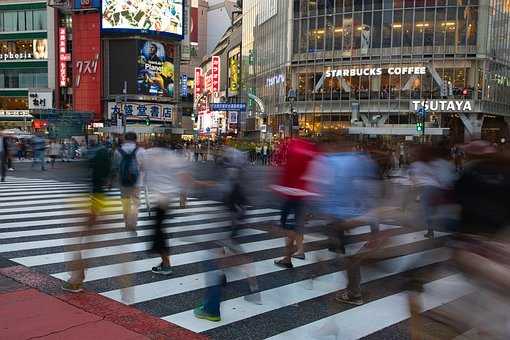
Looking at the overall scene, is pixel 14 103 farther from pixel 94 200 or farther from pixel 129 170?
pixel 94 200

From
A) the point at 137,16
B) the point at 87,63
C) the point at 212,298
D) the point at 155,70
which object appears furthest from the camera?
the point at 155,70

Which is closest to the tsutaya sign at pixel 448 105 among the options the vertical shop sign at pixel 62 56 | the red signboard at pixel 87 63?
the red signboard at pixel 87 63

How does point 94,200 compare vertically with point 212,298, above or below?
above

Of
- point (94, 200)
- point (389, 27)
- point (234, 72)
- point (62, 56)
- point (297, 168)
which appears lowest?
point (94, 200)

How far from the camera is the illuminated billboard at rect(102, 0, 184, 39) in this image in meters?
60.2

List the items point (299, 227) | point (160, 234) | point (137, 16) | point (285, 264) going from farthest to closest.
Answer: point (137, 16) → point (285, 264) → point (299, 227) → point (160, 234)

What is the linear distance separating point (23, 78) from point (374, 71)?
47.1 meters

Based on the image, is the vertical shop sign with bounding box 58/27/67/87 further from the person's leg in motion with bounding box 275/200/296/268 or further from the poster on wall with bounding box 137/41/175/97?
the person's leg in motion with bounding box 275/200/296/268

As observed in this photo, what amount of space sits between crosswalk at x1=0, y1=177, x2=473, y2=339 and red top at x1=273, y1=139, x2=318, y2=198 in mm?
627

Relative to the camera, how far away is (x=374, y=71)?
175 ft

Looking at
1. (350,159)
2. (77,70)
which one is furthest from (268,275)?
(77,70)

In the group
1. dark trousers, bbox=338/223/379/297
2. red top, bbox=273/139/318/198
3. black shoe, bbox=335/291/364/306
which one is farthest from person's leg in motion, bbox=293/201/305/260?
black shoe, bbox=335/291/364/306

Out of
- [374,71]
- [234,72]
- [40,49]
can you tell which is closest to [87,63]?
[40,49]

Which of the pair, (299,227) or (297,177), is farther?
(299,227)
